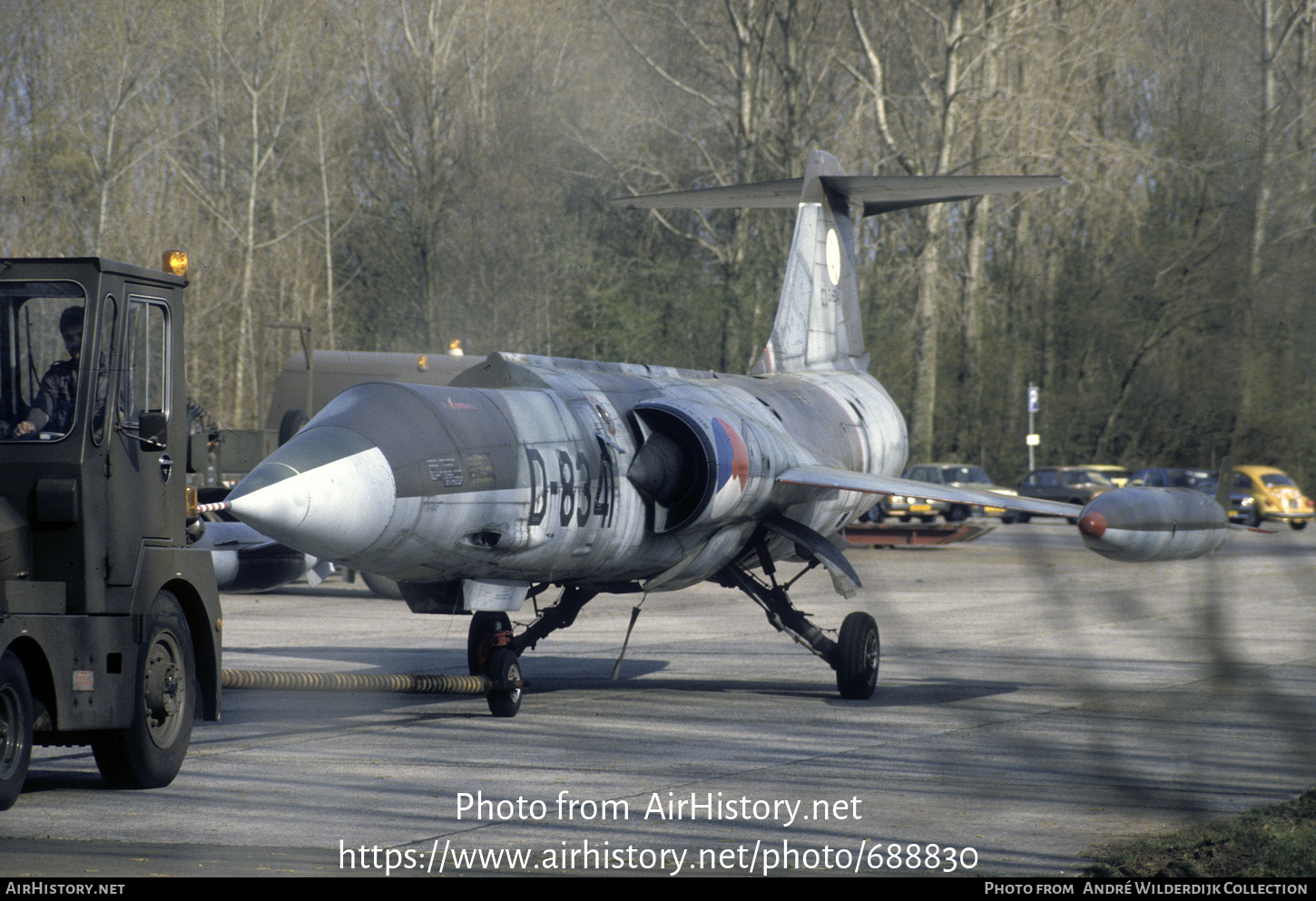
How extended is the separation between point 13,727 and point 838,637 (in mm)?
7407

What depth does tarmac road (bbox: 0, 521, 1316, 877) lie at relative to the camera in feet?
7.04

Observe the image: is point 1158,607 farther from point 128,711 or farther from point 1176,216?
point 128,711

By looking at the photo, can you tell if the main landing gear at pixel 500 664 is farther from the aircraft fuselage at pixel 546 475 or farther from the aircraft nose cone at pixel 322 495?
the aircraft nose cone at pixel 322 495

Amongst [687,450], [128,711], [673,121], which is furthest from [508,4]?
[128,711]

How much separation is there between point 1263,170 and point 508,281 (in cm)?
4155

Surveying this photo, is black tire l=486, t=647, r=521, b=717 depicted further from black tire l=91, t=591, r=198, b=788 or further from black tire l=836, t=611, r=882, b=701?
black tire l=836, t=611, r=882, b=701

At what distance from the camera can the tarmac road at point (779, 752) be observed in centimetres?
214

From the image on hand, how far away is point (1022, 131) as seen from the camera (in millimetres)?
33750

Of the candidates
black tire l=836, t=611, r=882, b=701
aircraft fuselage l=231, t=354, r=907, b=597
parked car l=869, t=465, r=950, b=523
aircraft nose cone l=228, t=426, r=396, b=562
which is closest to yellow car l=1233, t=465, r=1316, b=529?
aircraft nose cone l=228, t=426, r=396, b=562

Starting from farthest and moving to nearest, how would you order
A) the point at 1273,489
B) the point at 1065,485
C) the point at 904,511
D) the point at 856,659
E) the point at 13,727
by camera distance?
the point at 1065,485 → the point at 904,511 → the point at 856,659 → the point at 13,727 → the point at 1273,489

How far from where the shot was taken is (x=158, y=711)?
316 inches

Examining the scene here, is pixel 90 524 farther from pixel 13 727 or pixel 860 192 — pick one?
pixel 860 192

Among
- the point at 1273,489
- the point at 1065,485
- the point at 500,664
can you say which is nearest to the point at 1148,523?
the point at 1273,489

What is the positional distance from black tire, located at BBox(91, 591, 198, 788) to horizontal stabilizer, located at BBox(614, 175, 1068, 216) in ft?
24.0
